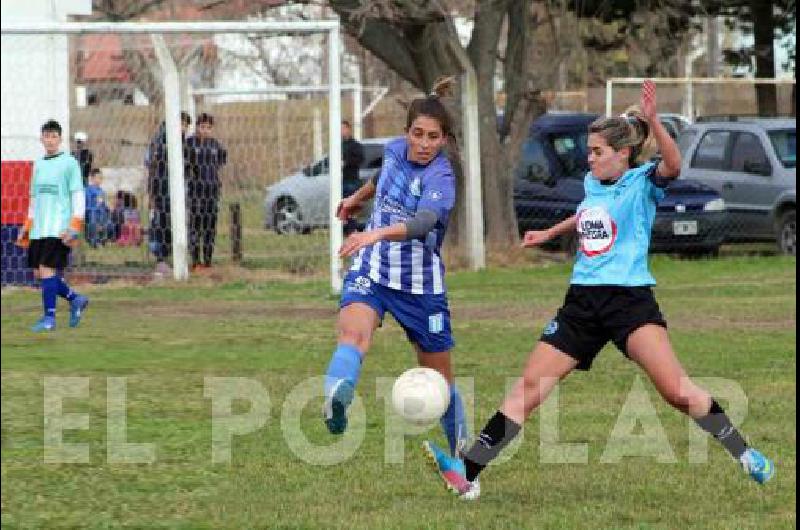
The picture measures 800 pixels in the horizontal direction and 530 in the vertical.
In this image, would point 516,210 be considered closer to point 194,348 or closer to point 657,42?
point 194,348

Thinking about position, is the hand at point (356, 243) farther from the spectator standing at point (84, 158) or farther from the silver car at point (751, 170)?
the silver car at point (751, 170)

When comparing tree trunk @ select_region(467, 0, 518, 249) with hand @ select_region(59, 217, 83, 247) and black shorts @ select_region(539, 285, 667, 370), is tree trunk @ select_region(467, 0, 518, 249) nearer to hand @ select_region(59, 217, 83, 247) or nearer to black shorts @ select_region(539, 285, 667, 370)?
hand @ select_region(59, 217, 83, 247)

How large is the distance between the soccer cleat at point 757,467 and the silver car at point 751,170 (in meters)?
16.5

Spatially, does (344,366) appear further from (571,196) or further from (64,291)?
(571,196)

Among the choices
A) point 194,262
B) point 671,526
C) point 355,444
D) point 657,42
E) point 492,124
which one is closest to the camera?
point 671,526

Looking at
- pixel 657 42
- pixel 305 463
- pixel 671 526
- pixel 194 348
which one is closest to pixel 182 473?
pixel 305 463

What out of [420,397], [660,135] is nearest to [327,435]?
[420,397]

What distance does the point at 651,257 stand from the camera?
80.0ft

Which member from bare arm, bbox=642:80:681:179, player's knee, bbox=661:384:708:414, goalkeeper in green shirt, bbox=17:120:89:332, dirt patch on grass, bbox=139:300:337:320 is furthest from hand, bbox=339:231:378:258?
dirt patch on grass, bbox=139:300:337:320

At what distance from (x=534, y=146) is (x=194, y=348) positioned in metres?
11.8

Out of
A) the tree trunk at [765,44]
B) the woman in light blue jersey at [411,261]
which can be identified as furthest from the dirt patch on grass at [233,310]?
the tree trunk at [765,44]

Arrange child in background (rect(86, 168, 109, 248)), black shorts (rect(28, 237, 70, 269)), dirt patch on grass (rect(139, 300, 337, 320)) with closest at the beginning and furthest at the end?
1. black shorts (rect(28, 237, 70, 269))
2. dirt patch on grass (rect(139, 300, 337, 320))
3. child in background (rect(86, 168, 109, 248))

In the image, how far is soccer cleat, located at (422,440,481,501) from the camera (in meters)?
8.01

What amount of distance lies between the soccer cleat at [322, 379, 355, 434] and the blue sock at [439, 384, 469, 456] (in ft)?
2.22
